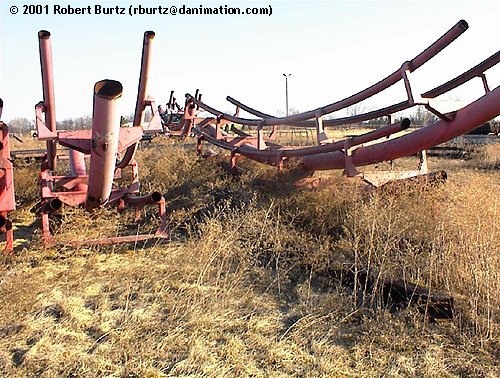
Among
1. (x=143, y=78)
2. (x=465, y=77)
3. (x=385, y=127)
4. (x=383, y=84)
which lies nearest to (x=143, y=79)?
(x=143, y=78)

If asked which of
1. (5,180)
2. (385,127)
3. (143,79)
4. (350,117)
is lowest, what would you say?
(5,180)

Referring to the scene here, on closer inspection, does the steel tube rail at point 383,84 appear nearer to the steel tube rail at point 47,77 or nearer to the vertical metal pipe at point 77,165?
the vertical metal pipe at point 77,165

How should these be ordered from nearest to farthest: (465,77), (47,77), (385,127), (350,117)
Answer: (47,77)
(465,77)
(385,127)
(350,117)

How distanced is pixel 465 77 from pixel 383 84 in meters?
0.87

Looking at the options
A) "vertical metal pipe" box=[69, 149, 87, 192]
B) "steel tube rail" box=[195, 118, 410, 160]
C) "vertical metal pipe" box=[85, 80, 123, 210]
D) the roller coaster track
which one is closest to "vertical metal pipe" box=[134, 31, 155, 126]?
"vertical metal pipe" box=[85, 80, 123, 210]

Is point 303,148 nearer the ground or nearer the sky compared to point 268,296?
nearer the sky

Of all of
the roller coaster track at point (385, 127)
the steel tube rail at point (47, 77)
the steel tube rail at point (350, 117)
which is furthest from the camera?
the steel tube rail at point (350, 117)

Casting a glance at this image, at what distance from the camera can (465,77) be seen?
483 centimetres

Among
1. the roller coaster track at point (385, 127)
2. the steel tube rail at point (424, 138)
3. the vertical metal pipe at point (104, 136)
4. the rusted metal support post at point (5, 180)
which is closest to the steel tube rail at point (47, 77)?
the rusted metal support post at point (5, 180)

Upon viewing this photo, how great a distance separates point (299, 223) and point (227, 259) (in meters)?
1.49

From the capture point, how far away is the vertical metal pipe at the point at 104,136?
3287mm

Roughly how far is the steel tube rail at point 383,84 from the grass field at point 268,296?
1.11 m

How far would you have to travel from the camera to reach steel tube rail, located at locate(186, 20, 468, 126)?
4281 millimetres

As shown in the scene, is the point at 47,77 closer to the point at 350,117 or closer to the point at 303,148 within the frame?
the point at 303,148
